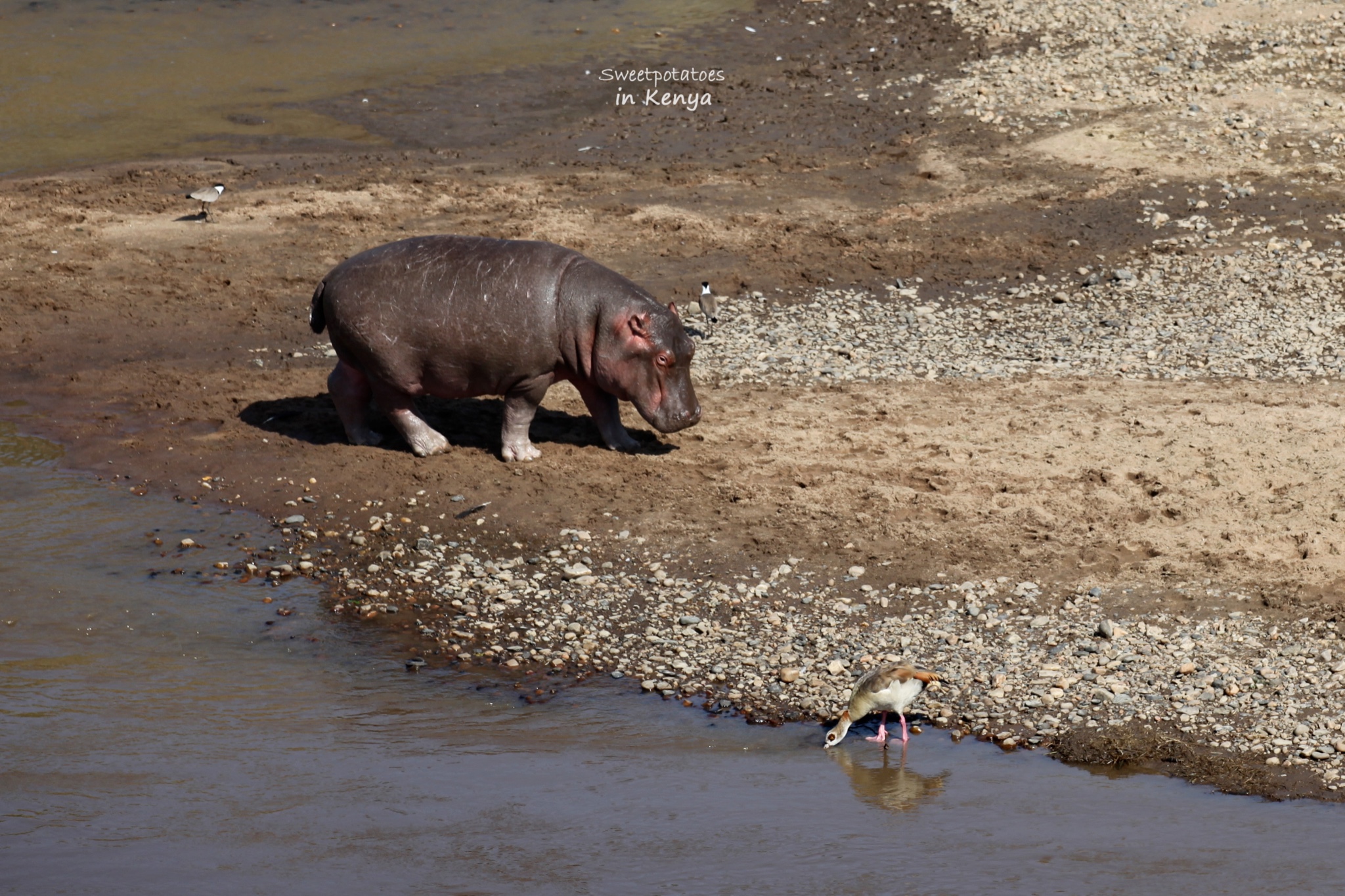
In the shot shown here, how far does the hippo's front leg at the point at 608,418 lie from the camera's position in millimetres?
10328

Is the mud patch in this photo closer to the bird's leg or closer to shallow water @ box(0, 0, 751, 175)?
the bird's leg

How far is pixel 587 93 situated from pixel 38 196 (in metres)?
7.43

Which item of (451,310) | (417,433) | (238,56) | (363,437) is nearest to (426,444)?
(417,433)

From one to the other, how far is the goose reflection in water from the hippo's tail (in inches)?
195

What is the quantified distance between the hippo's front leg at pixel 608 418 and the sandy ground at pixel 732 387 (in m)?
0.19

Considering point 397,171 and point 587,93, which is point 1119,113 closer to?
point 587,93

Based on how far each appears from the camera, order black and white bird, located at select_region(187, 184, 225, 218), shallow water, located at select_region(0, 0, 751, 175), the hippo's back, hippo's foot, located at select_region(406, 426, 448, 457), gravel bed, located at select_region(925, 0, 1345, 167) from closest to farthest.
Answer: the hippo's back
hippo's foot, located at select_region(406, 426, 448, 457)
black and white bird, located at select_region(187, 184, 225, 218)
gravel bed, located at select_region(925, 0, 1345, 167)
shallow water, located at select_region(0, 0, 751, 175)

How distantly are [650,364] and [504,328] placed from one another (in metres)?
0.98

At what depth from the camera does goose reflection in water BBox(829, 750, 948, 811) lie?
654 centimetres

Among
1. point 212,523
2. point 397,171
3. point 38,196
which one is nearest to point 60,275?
point 38,196

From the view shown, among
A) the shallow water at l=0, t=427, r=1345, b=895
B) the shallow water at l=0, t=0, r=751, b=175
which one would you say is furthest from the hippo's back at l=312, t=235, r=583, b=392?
the shallow water at l=0, t=0, r=751, b=175

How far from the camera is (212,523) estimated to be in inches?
383

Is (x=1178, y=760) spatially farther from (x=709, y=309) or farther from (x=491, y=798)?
(x=709, y=309)

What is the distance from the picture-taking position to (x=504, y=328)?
9.74m
